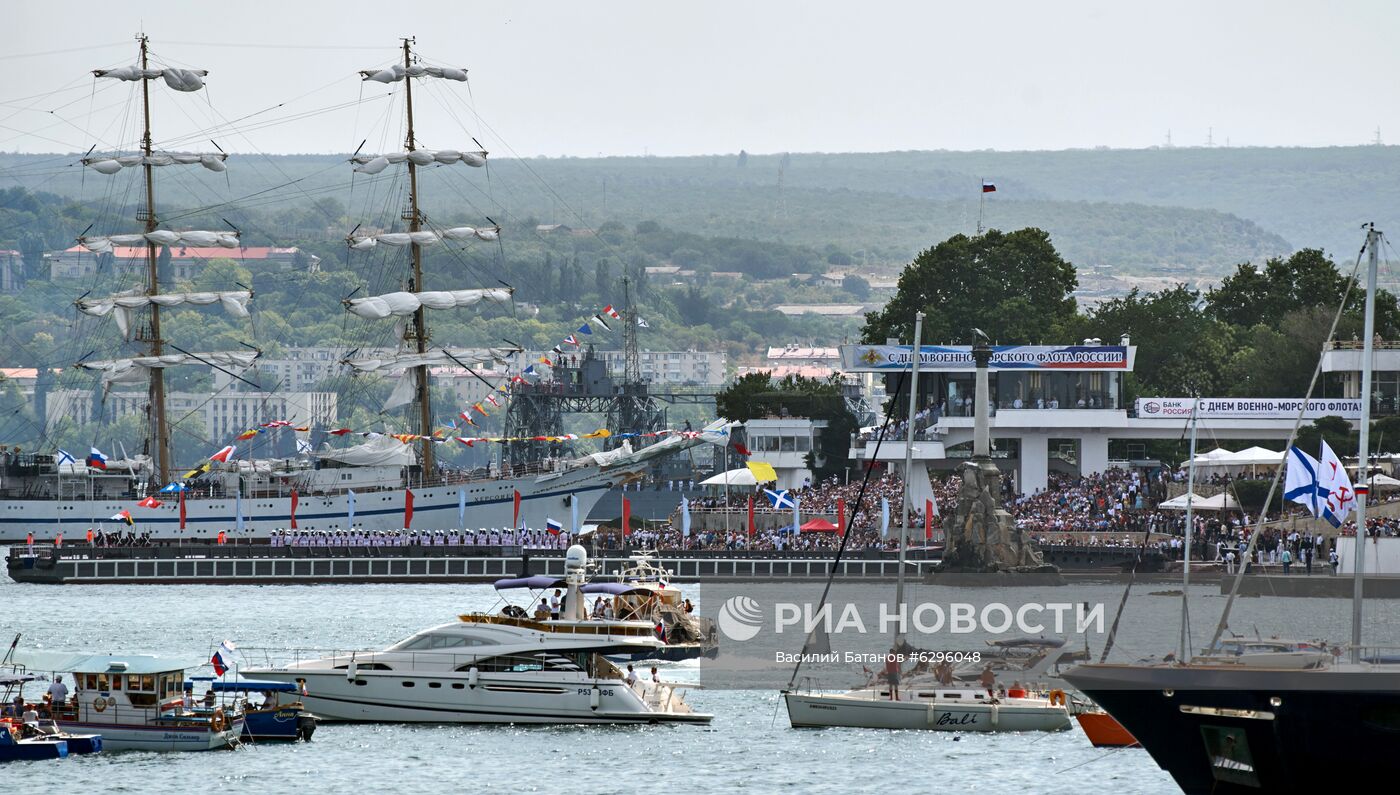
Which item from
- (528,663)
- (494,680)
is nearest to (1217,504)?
(528,663)

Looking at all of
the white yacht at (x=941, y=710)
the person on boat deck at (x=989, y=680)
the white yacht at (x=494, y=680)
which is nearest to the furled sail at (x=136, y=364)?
the white yacht at (x=494, y=680)

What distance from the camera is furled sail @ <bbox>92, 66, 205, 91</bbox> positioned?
116 meters

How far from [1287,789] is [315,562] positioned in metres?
67.0

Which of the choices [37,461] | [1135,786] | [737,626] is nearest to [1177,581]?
[737,626]

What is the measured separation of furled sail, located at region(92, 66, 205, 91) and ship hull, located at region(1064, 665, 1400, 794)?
88826mm

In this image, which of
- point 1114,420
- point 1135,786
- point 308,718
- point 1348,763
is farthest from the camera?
point 1114,420

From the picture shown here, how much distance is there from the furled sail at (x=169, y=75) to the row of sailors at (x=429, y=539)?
2689 cm

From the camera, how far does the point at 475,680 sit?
50.0 metres

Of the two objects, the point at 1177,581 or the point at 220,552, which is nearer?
the point at 1177,581

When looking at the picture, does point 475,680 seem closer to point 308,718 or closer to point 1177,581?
point 308,718

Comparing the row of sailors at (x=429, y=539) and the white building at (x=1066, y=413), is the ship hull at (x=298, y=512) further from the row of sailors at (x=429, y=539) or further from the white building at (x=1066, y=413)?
the white building at (x=1066, y=413)

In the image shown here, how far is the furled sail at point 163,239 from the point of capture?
377 feet

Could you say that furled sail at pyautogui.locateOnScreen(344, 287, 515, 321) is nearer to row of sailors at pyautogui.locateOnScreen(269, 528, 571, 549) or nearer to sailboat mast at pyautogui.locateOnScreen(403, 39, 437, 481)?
sailboat mast at pyautogui.locateOnScreen(403, 39, 437, 481)

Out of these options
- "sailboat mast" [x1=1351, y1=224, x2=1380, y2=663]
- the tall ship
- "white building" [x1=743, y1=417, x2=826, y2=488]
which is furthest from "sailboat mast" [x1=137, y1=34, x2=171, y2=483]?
"sailboat mast" [x1=1351, y1=224, x2=1380, y2=663]
